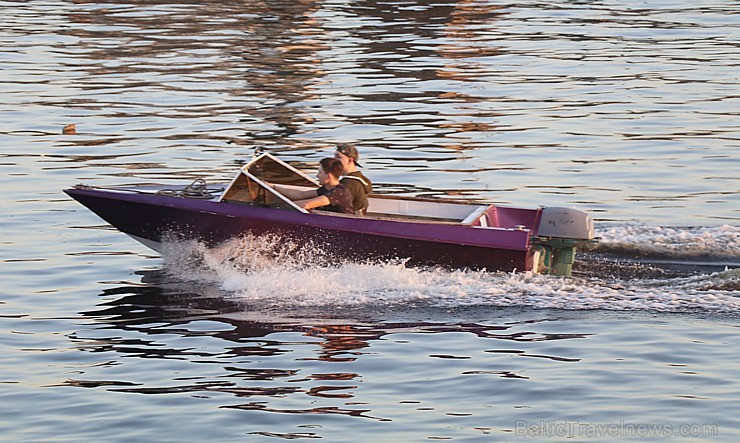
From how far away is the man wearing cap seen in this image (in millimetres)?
15461

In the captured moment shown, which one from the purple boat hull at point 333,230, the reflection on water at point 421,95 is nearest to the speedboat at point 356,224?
the purple boat hull at point 333,230

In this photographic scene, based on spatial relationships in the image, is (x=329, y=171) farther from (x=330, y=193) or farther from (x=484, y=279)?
(x=484, y=279)

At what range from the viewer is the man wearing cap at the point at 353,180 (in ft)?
50.7

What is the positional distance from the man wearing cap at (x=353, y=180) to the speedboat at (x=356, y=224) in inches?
6.1

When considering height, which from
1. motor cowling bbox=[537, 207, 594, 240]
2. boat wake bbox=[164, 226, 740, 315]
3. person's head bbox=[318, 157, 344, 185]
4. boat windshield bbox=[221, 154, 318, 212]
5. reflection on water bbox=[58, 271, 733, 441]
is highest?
person's head bbox=[318, 157, 344, 185]

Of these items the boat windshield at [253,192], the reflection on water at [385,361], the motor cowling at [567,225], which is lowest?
the reflection on water at [385,361]

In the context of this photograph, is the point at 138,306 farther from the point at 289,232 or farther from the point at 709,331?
the point at 709,331

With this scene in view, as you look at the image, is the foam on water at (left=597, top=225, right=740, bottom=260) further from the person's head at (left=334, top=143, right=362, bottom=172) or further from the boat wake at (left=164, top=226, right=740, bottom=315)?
the person's head at (left=334, top=143, right=362, bottom=172)

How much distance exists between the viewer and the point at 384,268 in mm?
14945

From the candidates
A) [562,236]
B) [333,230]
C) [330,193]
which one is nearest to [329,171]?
[330,193]

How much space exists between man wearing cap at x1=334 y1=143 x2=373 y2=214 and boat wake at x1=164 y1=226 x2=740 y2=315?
29.8 inches

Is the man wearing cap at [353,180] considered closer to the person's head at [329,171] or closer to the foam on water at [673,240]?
the person's head at [329,171]

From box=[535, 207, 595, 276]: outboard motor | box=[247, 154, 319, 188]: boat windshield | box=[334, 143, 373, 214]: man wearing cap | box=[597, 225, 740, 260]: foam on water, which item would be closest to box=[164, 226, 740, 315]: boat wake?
box=[597, 225, 740, 260]: foam on water

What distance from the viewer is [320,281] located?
48.9 feet
